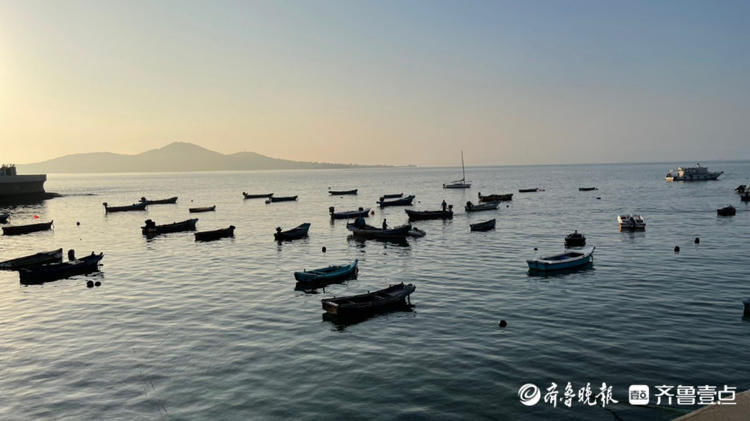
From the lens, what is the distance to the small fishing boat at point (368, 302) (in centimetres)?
3106

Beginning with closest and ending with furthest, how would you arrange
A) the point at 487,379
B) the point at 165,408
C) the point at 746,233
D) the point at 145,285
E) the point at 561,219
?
1. the point at 165,408
2. the point at 487,379
3. the point at 145,285
4. the point at 746,233
5. the point at 561,219

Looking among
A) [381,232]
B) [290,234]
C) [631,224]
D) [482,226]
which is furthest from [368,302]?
[631,224]

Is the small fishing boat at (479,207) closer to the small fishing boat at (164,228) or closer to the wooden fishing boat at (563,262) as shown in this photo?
the small fishing boat at (164,228)

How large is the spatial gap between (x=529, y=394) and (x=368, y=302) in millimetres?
13175

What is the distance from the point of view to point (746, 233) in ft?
202

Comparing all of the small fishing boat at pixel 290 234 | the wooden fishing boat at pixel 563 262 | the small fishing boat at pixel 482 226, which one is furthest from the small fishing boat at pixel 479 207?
the wooden fishing boat at pixel 563 262

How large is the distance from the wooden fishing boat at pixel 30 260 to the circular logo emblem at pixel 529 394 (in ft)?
167

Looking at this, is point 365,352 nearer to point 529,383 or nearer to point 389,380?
point 389,380

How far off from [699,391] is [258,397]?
56.7ft

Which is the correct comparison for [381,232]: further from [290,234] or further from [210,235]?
[210,235]

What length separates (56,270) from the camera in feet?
153

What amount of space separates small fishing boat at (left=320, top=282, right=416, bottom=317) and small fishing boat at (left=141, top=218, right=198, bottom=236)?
52.1 metres

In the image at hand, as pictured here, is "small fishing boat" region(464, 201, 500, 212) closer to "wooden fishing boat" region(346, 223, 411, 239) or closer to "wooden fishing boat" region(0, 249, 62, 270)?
"wooden fishing boat" region(346, 223, 411, 239)

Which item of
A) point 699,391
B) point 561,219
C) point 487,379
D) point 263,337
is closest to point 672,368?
point 699,391
